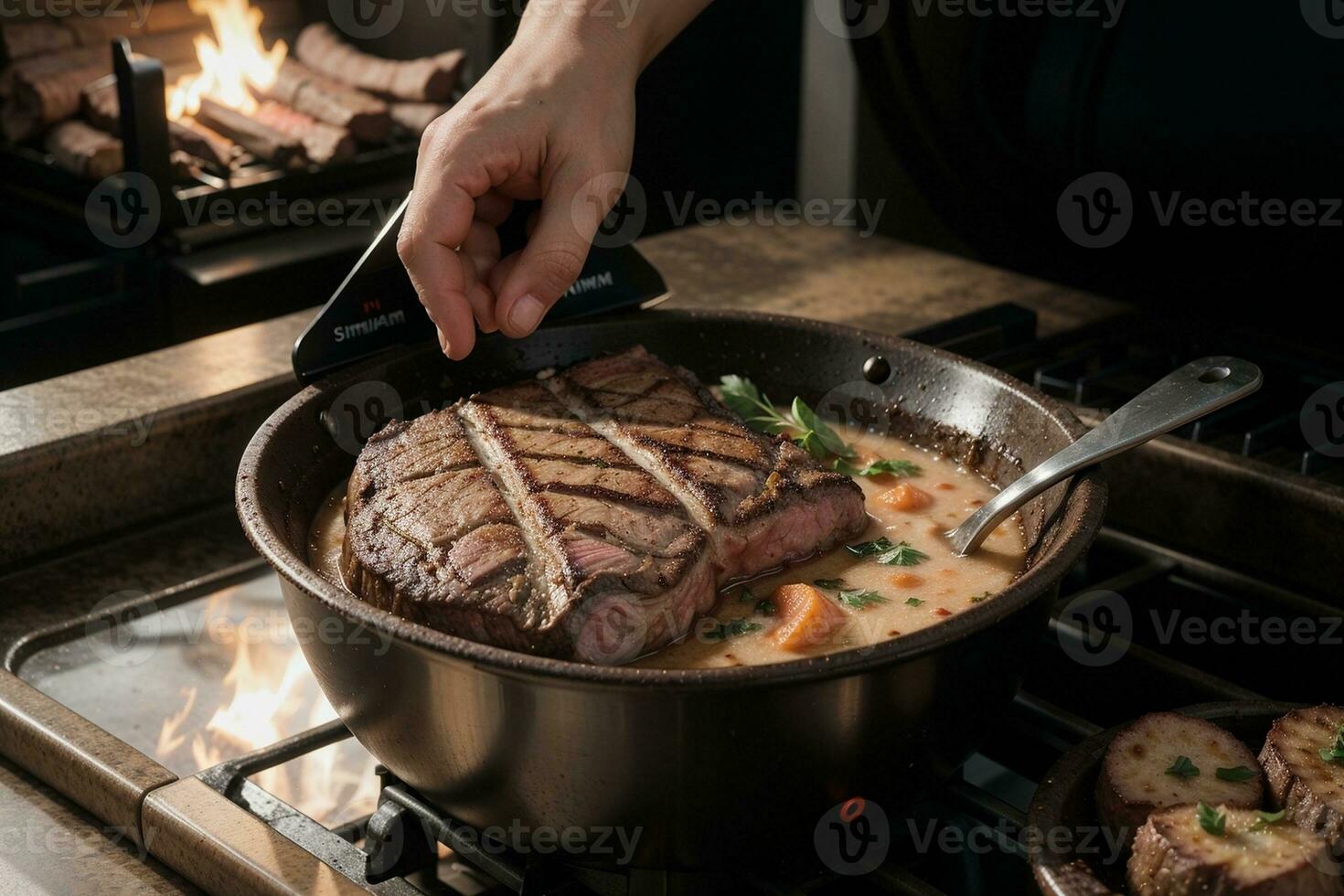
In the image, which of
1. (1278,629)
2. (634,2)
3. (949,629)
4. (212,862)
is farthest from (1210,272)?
(212,862)

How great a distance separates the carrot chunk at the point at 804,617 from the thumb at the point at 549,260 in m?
0.51

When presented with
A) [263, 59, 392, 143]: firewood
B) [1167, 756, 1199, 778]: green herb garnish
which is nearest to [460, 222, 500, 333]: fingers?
[1167, 756, 1199, 778]: green herb garnish

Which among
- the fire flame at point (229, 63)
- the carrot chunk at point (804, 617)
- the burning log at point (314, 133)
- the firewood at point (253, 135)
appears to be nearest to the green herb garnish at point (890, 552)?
the carrot chunk at point (804, 617)

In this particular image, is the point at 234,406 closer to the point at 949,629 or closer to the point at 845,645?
the point at 845,645

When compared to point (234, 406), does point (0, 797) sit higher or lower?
lower

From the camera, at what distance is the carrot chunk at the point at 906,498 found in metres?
1.84

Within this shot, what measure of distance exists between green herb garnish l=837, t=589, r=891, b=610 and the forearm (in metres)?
0.80

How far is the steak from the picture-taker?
141cm

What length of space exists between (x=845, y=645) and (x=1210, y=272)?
1391 mm

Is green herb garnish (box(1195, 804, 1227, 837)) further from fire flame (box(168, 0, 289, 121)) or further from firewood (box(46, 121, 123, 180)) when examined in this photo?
fire flame (box(168, 0, 289, 121))

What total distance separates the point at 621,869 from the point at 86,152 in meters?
3.35

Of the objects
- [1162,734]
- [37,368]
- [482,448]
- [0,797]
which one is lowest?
[37,368]

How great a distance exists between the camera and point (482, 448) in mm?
1741

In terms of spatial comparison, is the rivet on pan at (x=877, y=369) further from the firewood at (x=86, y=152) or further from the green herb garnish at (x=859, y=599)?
the firewood at (x=86, y=152)
